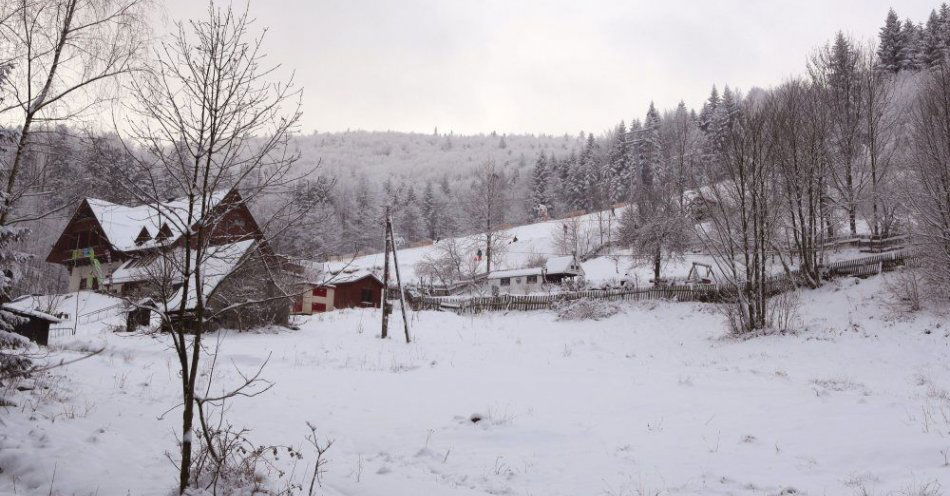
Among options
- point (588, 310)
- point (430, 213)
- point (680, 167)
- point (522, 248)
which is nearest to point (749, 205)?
point (588, 310)

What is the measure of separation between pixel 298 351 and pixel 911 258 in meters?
22.8

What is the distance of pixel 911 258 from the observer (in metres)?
19.8

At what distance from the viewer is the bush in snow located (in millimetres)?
26438

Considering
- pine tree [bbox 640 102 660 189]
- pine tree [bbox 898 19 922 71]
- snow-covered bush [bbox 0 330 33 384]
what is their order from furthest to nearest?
pine tree [bbox 640 102 660 189] < pine tree [bbox 898 19 922 71] < snow-covered bush [bbox 0 330 33 384]

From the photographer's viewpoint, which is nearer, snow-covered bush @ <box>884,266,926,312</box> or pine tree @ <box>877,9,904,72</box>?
snow-covered bush @ <box>884,266,926,312</box>

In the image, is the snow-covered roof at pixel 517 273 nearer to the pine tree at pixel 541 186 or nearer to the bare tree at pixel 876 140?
the bare tree at pixel 876 140

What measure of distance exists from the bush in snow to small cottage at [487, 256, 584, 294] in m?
13.2

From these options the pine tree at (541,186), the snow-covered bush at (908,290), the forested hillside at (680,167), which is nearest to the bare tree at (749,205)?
the forested hillside at (680,167)

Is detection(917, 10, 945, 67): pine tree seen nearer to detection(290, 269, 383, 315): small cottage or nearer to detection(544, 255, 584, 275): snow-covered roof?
detection(544, 255, 584, 275): snow-covered roof

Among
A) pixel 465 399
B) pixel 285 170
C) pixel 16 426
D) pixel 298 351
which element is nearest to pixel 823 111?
pixel 465 399

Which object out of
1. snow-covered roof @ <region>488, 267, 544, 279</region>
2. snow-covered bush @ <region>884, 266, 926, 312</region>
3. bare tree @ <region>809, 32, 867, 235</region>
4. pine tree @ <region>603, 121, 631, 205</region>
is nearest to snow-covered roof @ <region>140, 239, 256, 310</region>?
snow-covered bush @ <region>884, 266, 926, 312</region>

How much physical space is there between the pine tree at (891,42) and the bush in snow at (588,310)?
59.8 meters

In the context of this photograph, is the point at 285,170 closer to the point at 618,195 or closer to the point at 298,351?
the point at 298,351

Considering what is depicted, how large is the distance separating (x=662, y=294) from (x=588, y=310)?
13.5ft
